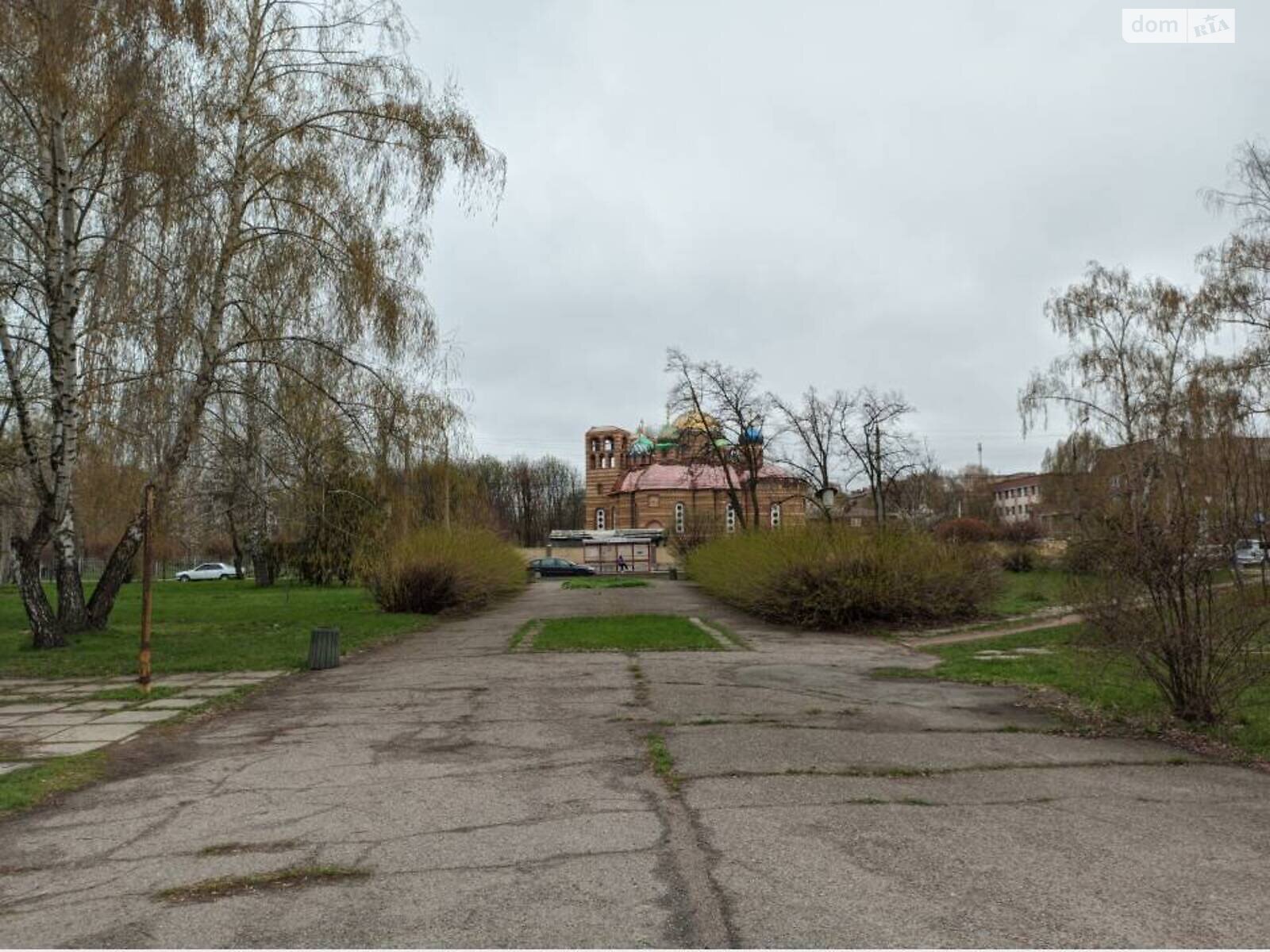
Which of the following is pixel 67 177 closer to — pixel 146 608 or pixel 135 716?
pixel 146 608

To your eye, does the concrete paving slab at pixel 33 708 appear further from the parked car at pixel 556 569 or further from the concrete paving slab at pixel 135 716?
the parked car at pixel 556 569

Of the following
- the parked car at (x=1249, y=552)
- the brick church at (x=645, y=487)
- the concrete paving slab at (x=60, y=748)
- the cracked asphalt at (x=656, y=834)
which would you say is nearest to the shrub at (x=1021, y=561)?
the brick church at (x=645, y=487)

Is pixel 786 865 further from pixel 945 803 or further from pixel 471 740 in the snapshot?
pixel 471 740

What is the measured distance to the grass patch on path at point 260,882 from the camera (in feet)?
14.7

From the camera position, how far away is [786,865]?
4.67m

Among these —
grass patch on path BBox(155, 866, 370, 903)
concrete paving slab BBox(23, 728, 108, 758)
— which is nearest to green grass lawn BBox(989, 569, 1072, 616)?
grass patch on path BBox(155, 866, 370, 903)

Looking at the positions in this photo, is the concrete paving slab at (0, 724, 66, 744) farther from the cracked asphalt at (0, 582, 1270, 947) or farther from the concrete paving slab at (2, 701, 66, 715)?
the cracked asphalt at (0, 582, 1270, 947)

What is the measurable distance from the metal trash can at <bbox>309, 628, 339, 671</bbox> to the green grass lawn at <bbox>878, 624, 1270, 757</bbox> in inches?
321

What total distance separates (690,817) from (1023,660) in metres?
9.60

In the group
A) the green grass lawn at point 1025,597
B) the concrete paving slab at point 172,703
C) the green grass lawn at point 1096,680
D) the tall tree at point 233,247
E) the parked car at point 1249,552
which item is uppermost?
the tall tree at point 233,247

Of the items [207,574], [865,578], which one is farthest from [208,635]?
[207,574]

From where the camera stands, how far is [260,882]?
4.66 m

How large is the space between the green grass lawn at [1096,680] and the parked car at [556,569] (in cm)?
4865

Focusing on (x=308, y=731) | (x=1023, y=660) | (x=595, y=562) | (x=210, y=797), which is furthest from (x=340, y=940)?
(x=595, y=562)
